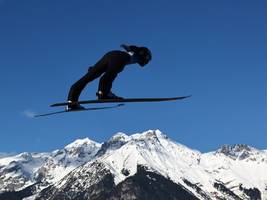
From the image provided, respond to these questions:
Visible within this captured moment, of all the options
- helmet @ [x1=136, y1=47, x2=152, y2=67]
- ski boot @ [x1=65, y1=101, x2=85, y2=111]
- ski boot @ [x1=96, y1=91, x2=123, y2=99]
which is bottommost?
ski boot @ [x1=65, y1=101, x2=85, y2=111]

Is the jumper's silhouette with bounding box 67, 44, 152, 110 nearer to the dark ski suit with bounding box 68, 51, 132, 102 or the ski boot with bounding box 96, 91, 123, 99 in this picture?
the dark ski suit with bounding box 68, 51, 132, 102

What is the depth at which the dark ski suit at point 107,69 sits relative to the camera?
1791cm

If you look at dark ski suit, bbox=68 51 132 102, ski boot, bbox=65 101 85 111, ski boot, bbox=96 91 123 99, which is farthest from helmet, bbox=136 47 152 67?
ski boot, bbox=65 101 85 111

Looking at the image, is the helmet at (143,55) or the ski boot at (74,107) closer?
the helmet at (143,55)

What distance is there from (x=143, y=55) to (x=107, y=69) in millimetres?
1208

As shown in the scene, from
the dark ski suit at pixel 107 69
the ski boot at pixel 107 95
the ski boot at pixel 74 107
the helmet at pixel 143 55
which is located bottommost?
the ski boot at pixel 74 107

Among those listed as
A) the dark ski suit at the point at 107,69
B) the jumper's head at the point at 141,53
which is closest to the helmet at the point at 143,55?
the jumper's head at the point at 141,53

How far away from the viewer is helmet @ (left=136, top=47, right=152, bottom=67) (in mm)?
18188

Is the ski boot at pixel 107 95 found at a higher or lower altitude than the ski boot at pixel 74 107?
higher

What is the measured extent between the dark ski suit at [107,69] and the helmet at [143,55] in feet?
1.14

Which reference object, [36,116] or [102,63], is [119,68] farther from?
[36,116]

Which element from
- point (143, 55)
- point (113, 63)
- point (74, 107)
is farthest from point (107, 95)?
point (143, 55)

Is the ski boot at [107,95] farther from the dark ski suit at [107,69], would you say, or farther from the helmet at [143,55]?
the helmet at [143,55]

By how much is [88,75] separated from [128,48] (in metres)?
1.51
